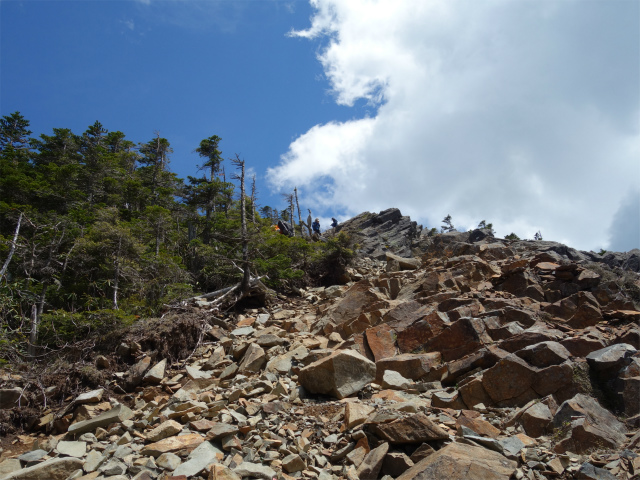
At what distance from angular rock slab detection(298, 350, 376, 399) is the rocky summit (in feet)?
0.09

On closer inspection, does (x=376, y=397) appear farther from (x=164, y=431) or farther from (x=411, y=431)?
(x=164, y=431)

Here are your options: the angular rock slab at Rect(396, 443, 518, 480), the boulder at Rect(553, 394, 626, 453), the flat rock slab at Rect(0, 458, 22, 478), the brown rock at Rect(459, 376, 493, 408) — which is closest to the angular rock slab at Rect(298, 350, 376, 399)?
the brown rock at Rect(459, 376, 493, 408)

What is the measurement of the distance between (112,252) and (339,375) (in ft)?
31.5

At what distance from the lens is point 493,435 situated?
5.07 metres

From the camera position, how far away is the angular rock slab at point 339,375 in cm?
682

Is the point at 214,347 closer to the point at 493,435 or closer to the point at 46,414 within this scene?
the point at 46,414

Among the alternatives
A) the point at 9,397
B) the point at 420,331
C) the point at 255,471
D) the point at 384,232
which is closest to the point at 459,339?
the point at 420,331

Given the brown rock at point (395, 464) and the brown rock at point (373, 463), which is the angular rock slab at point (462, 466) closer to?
the brown rock at point (395, 464)

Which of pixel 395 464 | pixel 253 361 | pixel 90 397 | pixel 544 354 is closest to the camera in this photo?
pixel 395 464

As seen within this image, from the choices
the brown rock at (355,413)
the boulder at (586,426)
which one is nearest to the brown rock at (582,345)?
the boulder at (586,426)

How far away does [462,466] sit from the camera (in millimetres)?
3996

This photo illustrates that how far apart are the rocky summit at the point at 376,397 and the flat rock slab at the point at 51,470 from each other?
2cm

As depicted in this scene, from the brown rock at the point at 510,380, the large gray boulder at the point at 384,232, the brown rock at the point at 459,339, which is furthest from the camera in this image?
the large gray boulder at the point at 384,232

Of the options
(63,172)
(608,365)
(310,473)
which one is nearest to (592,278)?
(608,365)
